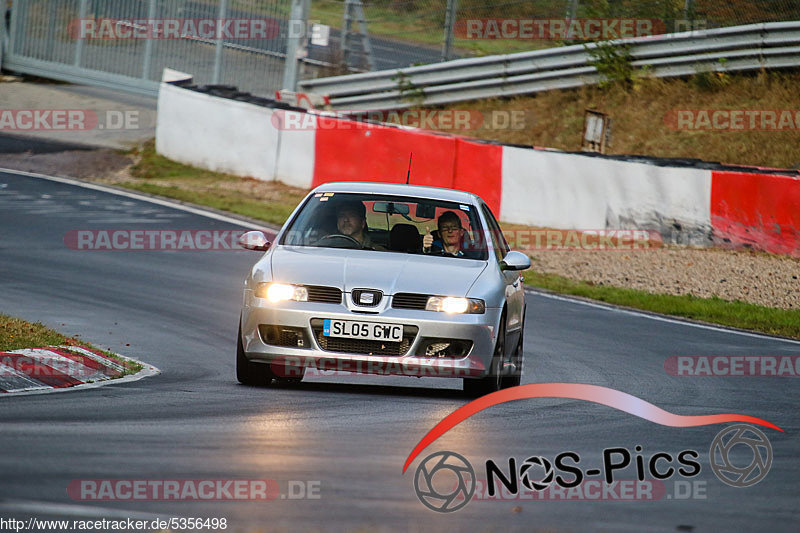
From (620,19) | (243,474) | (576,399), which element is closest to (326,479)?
(243,474)

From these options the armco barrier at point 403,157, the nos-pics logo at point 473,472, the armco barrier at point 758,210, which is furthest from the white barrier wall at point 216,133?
the nos-pics logo at point 473,472

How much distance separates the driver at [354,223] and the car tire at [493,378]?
1226 mm

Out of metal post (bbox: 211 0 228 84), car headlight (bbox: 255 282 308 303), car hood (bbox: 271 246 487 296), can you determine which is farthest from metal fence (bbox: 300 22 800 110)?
car headlight (bbox: 255 282 308 303)

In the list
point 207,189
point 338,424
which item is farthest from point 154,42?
point 338,424

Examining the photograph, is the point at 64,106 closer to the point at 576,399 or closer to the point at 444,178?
the point at 444,178

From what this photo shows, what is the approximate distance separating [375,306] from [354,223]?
132 cm

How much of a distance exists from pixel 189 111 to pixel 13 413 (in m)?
18.6

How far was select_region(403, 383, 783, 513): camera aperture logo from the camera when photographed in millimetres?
5996

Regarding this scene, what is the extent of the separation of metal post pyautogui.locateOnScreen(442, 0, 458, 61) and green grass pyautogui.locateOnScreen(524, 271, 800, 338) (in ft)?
36.9

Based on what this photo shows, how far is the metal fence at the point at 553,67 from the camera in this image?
24984mm

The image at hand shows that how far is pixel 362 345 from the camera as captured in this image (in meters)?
8.42

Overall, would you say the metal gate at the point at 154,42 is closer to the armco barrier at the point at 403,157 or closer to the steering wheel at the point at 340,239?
the armco barrier at the point at 403,157

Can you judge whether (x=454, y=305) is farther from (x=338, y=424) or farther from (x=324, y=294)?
(x=338, y=424)

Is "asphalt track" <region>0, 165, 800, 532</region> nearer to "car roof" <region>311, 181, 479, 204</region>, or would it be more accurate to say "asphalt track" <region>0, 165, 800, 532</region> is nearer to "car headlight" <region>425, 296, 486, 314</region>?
"car headlight" <region>425, 296, 486, 314</region>
